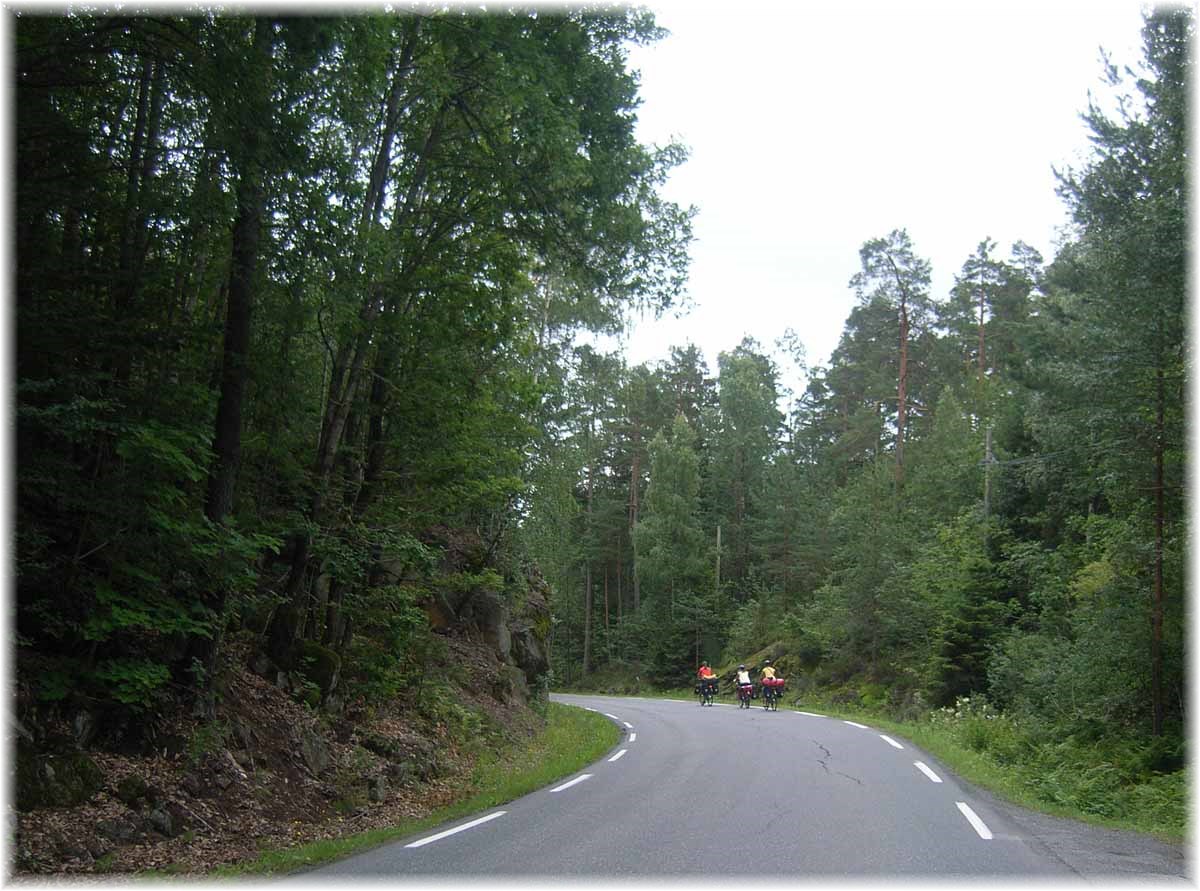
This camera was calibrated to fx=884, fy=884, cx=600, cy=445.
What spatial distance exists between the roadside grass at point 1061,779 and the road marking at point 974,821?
965 mm

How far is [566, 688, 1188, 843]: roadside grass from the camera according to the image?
10.4 m

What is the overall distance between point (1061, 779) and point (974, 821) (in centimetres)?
441

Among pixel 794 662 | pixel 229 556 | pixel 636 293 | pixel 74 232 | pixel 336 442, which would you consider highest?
pixel 636 293

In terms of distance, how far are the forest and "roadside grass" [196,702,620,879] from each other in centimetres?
203

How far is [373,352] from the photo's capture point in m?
12.9

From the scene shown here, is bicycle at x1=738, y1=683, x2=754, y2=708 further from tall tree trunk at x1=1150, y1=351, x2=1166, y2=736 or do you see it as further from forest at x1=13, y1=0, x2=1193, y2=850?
tall tree trunk at x1=1150, y1=351, x2=1166, y2=736

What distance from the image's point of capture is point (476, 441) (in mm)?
13938

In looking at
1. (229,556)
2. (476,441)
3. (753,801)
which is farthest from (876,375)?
(229,556)

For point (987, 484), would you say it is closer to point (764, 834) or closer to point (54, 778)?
point (764, 834)

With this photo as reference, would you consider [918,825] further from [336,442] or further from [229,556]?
[336,442]

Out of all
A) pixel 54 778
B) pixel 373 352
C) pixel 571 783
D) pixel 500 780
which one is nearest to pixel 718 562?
pixel 500 780

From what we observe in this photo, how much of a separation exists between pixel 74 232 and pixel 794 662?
32467 millimetres

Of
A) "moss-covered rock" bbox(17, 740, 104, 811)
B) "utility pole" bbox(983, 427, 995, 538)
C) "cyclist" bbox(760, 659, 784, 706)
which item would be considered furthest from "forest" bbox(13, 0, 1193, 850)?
"cyclist" bbox(760, 659, 784, 706)

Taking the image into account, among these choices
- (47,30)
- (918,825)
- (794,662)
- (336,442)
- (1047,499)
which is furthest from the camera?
(794,662)
